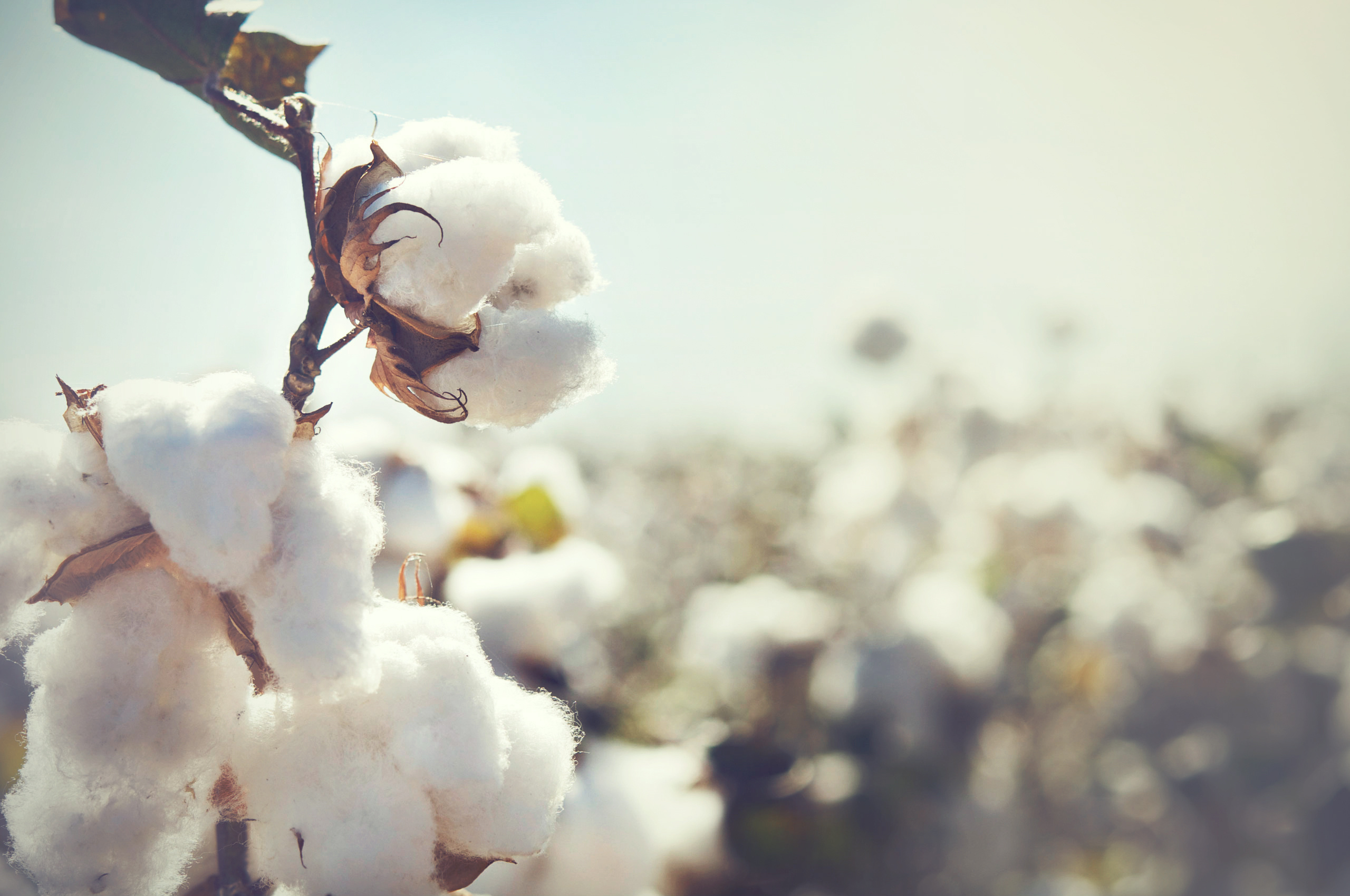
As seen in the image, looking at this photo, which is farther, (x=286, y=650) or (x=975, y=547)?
(x=975, y=547)

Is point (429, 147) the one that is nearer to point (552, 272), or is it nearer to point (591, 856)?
point (552, 272)

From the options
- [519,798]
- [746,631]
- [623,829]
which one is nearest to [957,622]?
[746,631]

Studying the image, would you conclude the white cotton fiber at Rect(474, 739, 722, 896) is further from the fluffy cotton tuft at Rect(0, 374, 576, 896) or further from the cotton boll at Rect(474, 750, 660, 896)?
the fluffy cotton tuft at Rect(0, 374, 576, 896)

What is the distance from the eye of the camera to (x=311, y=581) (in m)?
0.20

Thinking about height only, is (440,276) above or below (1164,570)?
above

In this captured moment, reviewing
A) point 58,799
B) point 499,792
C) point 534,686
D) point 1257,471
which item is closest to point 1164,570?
point 1257,471

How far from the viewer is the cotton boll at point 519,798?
0.83 ft

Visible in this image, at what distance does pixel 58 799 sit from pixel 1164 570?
1.10 metres

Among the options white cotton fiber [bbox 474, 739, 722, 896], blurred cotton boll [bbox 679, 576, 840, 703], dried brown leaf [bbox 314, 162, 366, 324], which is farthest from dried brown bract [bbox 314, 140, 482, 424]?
blurred cotton boll [bbox 679, 576, 840, 703]

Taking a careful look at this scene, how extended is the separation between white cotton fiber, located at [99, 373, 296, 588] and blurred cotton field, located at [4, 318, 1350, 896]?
0.28m

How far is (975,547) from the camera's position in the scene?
89 cm

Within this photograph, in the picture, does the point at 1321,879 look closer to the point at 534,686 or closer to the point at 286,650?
the point at 534,686

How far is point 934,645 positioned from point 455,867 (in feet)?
1.81

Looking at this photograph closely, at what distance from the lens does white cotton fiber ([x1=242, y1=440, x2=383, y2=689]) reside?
203mm
